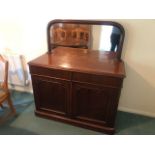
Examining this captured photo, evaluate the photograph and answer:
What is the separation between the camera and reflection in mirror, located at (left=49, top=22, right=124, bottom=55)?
1.65 m

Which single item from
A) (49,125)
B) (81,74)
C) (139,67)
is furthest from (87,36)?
(49,125)

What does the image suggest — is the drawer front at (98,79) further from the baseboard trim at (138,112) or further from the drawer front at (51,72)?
the baseboard trim at (138,112)

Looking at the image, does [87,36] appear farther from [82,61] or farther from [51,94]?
[51,94]

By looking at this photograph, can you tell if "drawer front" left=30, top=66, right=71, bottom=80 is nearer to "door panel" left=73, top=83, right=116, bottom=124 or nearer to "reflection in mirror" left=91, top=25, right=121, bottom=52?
"door panel" left=73, top=83, right=116, bottom=124

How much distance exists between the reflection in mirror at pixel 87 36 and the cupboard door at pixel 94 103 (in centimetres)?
54

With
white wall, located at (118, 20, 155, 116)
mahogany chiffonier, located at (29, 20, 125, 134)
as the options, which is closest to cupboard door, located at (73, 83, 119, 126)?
mahogany chiffonier, located at (29, 20, 125, 134)

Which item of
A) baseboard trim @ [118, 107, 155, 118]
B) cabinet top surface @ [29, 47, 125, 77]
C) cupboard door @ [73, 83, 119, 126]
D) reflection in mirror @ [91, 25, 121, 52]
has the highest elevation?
reflection in mirror @ [91, 25, 121, 52]

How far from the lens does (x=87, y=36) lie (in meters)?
1.74

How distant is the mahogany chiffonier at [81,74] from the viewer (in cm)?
144

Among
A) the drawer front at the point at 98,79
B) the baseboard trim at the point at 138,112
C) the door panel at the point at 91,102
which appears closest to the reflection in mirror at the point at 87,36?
the drawer front at the point at 98,79
